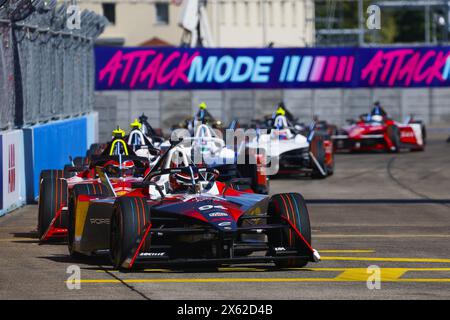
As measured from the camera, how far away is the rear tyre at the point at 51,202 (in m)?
15.9

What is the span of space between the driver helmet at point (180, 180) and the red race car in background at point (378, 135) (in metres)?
23.3

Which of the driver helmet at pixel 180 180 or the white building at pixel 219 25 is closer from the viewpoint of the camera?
the driver helmet at pixel 180 180

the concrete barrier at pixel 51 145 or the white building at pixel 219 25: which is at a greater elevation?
the white building at pixel 219 25

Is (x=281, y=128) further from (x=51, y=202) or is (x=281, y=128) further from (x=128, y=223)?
(x=128, y=223)

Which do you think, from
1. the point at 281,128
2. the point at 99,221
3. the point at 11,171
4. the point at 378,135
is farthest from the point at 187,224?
the point at 378,135

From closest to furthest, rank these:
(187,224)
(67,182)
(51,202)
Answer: (187,224) → (51,202) → (67,182)

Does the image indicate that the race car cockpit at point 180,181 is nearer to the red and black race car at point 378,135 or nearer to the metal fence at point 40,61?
the metal fence at point 40,61

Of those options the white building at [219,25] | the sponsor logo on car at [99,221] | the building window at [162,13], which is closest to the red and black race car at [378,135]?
the sponsor logo on car at [99,221]

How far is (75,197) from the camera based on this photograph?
47.2 ft

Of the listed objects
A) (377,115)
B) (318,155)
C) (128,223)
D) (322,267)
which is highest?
(377,115)

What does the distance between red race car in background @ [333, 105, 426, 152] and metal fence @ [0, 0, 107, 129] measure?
7.81 metres

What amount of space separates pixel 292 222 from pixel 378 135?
24.9 m

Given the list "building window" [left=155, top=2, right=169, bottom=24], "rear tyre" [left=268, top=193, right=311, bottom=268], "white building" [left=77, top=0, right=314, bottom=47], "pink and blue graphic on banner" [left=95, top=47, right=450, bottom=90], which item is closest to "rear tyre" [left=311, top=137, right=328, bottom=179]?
"rear tyre" [left=268, top=193, right=311, bottom=268]
